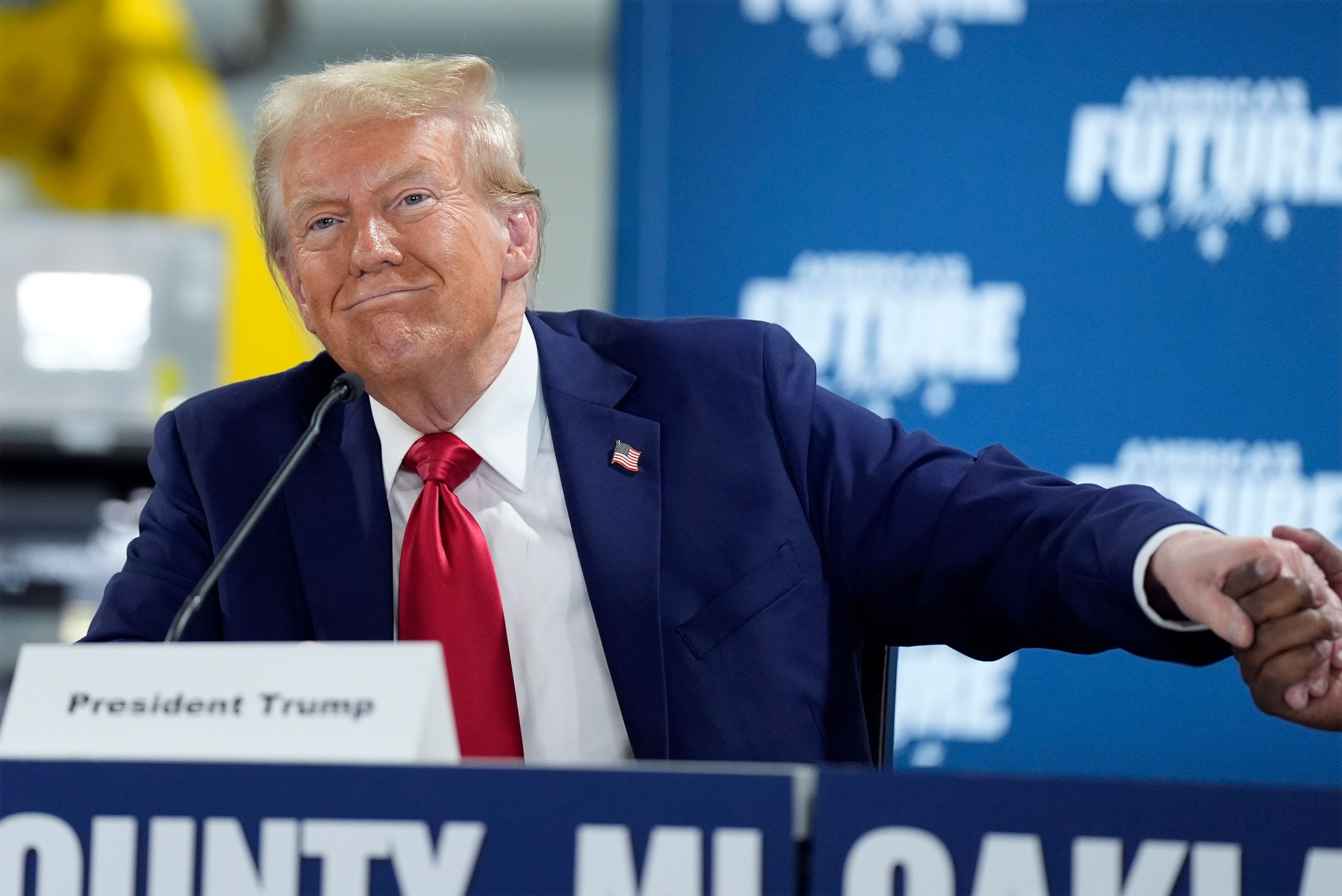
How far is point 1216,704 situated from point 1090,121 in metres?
1.16

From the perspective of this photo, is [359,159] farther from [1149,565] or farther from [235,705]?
[1149,565]

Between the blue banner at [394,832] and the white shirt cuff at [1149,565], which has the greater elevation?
the white shirt cuff at [1149,565]

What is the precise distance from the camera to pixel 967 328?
9.53ft

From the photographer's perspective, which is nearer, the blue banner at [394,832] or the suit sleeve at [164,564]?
the blue banner at [394,832]

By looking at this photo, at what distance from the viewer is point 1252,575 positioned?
1079 mm

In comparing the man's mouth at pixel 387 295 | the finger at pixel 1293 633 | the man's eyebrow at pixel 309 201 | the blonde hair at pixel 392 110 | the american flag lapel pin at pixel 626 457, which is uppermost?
the blonde hair at pixel 392 110

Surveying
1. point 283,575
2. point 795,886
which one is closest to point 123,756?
point 795,886

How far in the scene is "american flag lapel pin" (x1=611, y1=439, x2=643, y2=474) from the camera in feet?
4.94

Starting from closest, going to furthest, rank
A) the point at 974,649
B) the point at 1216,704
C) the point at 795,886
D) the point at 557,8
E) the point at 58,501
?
the point at 795,886, the point at 974,649, the point at 1216,704, the point at 58,501, the point at 557,8

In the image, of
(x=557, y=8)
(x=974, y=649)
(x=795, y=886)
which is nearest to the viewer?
(x=795, y=886)

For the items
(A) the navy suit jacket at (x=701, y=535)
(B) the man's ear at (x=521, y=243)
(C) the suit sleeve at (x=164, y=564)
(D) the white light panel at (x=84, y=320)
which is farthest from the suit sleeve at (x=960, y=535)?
(D) the white light panel at (x=84, y=320)

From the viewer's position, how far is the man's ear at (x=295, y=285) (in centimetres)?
157

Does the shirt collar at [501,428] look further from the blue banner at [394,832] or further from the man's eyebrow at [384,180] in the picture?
the blue banner at [394,832]

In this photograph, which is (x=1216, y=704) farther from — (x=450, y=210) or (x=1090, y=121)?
(x=450, y=210)
